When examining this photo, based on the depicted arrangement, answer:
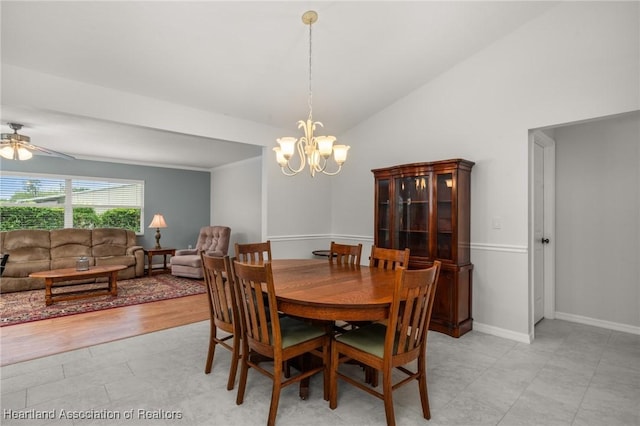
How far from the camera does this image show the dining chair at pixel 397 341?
1741 millimetres

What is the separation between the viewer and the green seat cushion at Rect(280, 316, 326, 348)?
197 cm

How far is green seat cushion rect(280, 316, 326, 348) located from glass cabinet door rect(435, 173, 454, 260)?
6.13 ft

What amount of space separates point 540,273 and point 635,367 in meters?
1.37

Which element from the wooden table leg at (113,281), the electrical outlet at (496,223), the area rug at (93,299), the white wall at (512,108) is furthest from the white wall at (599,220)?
the wooden table leg at (113,281)

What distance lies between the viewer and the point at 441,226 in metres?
3.48

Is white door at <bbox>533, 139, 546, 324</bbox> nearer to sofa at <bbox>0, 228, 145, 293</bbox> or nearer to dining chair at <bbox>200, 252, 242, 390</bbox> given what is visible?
dining chair at <bbox>200, 252, 242, 390</bbox>

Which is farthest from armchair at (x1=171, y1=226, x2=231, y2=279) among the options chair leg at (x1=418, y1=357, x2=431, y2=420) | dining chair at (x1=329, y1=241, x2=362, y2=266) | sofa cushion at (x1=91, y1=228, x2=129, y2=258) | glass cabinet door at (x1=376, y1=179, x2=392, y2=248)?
chair leg at (x1=418, y1=357, x2=431, y2=420)

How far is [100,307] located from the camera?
13.8 ft

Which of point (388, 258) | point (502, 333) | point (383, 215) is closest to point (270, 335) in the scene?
point (388, 258)

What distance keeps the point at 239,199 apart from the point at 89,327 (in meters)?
3.87

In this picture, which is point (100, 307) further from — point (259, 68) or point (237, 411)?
point (259, 68)

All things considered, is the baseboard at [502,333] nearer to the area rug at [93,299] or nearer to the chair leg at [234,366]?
the chair leg at [234,366]

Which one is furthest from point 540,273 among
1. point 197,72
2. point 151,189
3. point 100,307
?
point 151,189

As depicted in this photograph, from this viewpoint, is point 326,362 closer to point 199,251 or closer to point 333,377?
point 333,377
